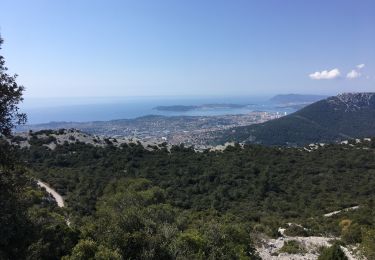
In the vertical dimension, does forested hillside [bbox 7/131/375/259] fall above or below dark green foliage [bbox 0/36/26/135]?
below

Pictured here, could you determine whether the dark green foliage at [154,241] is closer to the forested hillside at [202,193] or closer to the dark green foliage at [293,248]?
the forested hillside at [202,193]

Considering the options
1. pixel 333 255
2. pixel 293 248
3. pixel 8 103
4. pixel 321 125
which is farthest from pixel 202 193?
pixel 321 125

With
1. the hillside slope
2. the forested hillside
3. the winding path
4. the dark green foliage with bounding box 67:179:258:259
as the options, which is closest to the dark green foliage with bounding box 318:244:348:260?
the forested hillside

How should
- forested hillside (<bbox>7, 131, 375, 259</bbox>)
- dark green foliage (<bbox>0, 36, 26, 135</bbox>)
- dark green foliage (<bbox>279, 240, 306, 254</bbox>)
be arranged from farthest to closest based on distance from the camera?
dark green foliage (<bbox>279, 240, 306, 254</bbox>)
forested hillside (<bbox>7, 131, 375, 259</bbox>)
dark green foliage (<bbox>0, 36, 26, 135</bbox>)

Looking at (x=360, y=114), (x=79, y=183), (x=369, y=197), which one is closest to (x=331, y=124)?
(x=360, y=114)

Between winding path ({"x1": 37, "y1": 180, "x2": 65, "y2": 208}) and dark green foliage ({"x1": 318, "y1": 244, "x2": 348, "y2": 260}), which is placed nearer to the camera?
dark green foliage ({"x1": 318, "y1": 244, "x2": 348, "y2": 260})

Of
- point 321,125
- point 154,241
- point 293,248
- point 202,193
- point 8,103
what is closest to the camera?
point 8,103

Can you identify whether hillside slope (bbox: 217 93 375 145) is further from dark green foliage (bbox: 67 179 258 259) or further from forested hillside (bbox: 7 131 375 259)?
dark green foliage (bbox: 67 179 258 259)

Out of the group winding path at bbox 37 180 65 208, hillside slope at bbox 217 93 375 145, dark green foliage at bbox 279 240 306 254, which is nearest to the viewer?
dark green foliage at bbox 279 240 306 254

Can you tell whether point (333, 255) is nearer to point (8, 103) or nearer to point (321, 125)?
point (8, 103)
